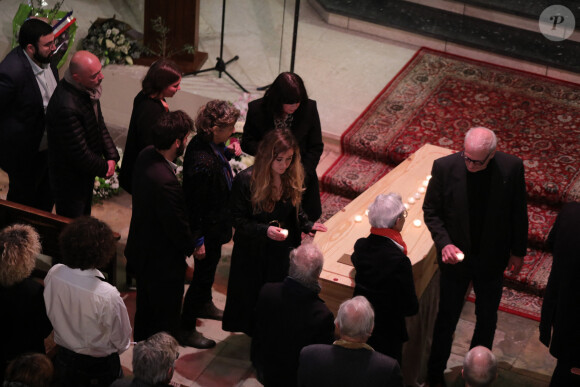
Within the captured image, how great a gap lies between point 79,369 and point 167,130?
1313 mm

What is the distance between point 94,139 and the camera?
5.69 m

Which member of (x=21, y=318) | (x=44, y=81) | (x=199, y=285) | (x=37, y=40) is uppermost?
(x=37, y=40)

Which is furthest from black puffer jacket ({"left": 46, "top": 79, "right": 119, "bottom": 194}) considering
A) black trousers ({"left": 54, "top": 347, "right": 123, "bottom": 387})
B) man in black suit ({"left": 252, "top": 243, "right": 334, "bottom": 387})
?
man in black suit ({"left": 252, "top": 243, "right": 334, "bottom": 387})

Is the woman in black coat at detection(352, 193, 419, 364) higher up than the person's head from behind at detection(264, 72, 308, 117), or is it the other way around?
the person's head from behind at detection(264, 72, 308, 117)

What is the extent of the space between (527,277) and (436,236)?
164 cm

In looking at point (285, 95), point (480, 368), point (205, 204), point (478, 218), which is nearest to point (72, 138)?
point (205, 204)

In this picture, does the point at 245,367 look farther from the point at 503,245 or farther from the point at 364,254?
the point at 503,245

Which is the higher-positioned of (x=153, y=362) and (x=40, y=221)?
(x=153, y=362)

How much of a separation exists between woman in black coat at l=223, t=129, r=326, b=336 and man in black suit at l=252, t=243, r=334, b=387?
689mm

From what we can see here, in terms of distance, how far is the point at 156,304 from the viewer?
16.9 feet

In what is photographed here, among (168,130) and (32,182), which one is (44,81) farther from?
(168,130)

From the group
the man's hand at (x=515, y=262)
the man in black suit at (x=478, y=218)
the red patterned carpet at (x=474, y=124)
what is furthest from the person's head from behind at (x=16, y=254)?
the red patterned carpet at (x=474, y=124)

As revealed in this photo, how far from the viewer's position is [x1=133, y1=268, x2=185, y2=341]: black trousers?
5.10 metres

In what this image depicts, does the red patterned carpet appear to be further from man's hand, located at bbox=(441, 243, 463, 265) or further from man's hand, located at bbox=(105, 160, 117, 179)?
man's hand, located at bbox=(105, 160, 117, 179)
